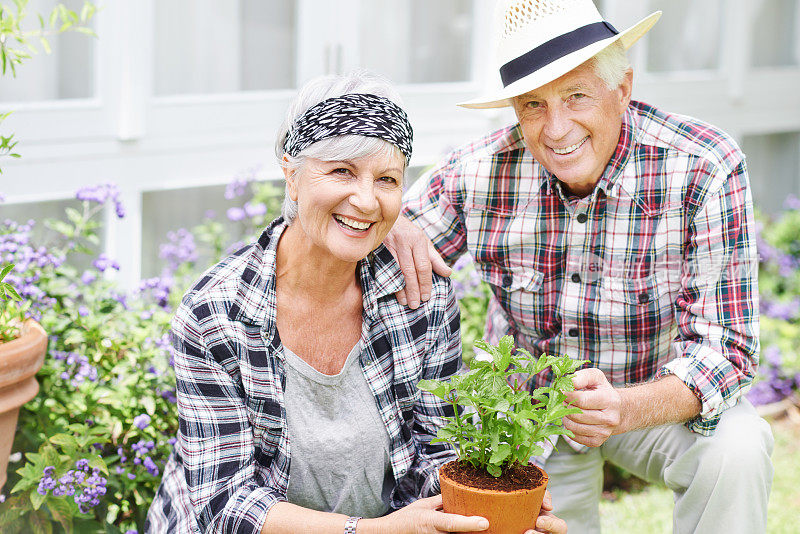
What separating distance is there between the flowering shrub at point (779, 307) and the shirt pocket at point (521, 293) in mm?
2087

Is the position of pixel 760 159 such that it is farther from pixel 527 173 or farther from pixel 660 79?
pixel 527 173

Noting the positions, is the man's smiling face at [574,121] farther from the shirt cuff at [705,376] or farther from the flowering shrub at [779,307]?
the flowering shrub at [779,307]

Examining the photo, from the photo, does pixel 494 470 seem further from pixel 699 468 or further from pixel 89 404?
pixel 89 404

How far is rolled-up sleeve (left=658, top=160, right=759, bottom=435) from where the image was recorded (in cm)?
221

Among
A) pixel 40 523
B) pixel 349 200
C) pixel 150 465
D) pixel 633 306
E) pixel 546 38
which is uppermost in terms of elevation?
pixel 546 38

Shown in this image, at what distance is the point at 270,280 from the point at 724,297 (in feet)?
3.65

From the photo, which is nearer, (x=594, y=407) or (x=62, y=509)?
(x=594, y=407)

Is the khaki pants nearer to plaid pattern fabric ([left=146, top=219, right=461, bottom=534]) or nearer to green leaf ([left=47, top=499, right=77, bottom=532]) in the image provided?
plaid pattern fabric ([left=146, top=219, right=461, bottom=534])

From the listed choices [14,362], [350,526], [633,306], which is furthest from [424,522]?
Result: [14,362]

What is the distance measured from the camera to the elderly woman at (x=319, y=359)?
1904 mm

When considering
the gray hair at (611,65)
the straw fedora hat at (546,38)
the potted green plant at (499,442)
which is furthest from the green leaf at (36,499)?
the gray hair at (611,65)

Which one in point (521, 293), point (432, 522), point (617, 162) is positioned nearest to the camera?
point (432, 522)

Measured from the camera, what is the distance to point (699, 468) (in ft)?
7.38

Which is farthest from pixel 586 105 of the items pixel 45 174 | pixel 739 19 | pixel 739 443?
pixel 739 19
